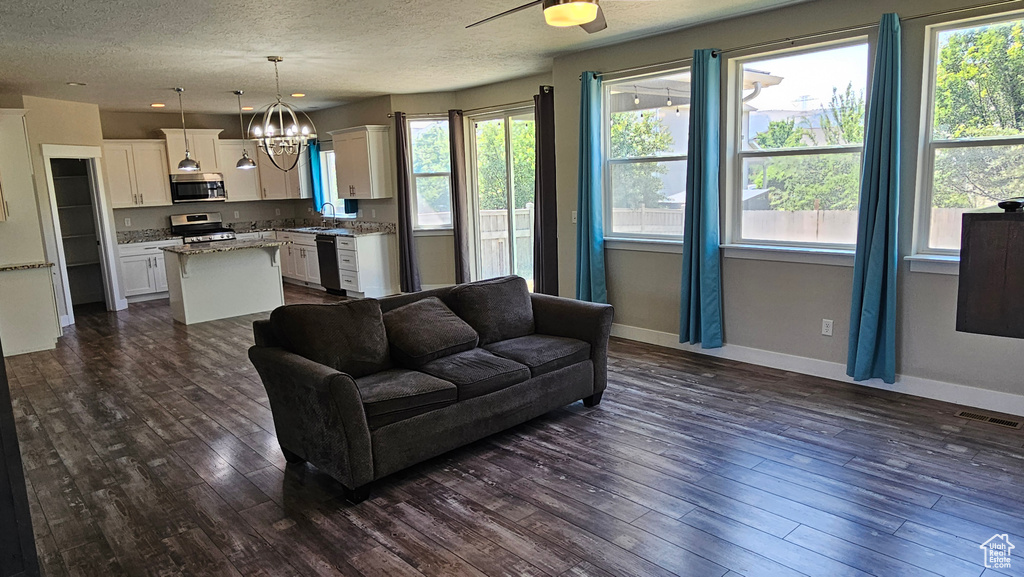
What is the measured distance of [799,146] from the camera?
14.7 feet

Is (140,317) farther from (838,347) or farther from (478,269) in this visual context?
(838,347)

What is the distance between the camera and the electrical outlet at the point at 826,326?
441 cm

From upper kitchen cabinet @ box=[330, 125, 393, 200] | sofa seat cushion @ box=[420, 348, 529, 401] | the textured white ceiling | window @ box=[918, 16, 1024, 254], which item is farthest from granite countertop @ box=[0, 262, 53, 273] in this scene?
window @ box=[918, 16, 1024, 254]

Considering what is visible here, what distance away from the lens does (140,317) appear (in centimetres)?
752

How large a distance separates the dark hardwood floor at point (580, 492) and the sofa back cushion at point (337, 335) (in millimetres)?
620

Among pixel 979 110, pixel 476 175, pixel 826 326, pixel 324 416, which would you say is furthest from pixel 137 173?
pixel 979 110

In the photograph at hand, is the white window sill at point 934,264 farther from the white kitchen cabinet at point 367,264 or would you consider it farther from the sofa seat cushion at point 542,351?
the white kitchen cabinet at point 367,264

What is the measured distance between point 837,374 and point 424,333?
2.94m

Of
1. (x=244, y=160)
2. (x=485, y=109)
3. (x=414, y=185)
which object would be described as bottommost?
(x=414, y=185)

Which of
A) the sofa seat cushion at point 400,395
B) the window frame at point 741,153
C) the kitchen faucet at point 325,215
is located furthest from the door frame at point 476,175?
the sofa seat cushion at point 400,395

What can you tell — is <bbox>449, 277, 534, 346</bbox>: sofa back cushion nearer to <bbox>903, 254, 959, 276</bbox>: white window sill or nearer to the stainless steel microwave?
<bbox>903, 254, 959, 276</bbox>: white window sill

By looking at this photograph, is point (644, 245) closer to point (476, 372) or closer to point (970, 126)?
point (970, 126)

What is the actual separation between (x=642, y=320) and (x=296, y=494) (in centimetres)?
350

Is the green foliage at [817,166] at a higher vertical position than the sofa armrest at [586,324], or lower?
higher
